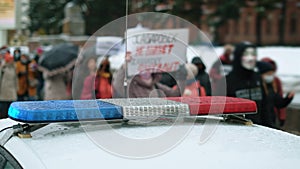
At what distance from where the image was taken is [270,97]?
6777mm

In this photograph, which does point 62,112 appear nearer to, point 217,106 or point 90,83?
point 217,106

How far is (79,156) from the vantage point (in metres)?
2.27

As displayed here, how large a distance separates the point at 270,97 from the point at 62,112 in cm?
458

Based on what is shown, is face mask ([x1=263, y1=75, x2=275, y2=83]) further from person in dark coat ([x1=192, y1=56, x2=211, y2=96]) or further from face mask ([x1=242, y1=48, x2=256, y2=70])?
person in dark coat ([x1=192, y1=56, x2=211, y2=96])

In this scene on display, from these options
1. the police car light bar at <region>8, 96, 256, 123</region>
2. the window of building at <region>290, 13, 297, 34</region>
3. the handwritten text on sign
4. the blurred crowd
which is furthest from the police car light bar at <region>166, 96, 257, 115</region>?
the window of building at <region>290, 13, 297, 34</region>

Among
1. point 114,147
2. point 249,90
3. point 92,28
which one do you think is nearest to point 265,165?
point 114,147

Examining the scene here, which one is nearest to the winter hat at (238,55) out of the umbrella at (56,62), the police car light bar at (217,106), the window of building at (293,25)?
the umbrella at (56,62)

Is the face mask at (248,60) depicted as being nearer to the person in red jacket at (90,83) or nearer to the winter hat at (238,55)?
the winter hat at (238,55)

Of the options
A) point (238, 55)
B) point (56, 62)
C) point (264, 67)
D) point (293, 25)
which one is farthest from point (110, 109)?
point (293, 25)

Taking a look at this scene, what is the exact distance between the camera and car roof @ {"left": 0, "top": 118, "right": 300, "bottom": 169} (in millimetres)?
2234

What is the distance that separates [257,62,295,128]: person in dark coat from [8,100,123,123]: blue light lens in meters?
3.72

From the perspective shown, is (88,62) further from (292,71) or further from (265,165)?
(292,71)

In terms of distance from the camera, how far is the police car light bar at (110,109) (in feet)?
8.29

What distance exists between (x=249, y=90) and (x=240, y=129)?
386 cm
